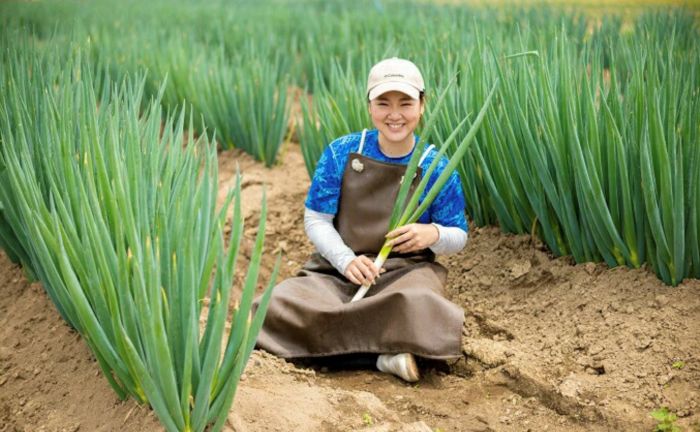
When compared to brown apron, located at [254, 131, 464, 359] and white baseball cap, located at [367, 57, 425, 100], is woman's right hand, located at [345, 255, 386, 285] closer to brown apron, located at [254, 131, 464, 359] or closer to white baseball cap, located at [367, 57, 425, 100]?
brown apron, located at [254, 131, 464, 359]

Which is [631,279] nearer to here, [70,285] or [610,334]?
[610,334]

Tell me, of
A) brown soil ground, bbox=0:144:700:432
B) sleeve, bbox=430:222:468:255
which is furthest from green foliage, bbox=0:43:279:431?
sleeve, bbox=430:222:468:255

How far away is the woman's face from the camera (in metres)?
2.24

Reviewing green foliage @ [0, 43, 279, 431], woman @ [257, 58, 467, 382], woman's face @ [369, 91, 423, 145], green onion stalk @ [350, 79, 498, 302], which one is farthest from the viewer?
woman's face @ [369, 91, 423, 145]

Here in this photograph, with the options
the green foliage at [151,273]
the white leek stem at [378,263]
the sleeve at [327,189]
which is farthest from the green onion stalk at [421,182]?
the green foliage at [151,273]

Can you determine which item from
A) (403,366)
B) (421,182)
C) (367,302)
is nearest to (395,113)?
(421,182)

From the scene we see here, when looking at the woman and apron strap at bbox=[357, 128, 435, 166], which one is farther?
apron strap at bbox=[357, 128, 435, 166]

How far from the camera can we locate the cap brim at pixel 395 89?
2191 mm

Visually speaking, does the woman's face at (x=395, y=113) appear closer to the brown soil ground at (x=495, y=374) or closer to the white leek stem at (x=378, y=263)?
the white leek stem at (x=378, y=263)

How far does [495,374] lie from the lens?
2092 mm

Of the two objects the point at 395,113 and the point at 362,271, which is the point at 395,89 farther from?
the point at 362,271

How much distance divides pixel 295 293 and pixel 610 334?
0.84 m

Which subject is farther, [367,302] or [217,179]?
[367,302]

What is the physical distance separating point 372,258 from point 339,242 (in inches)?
4.4
